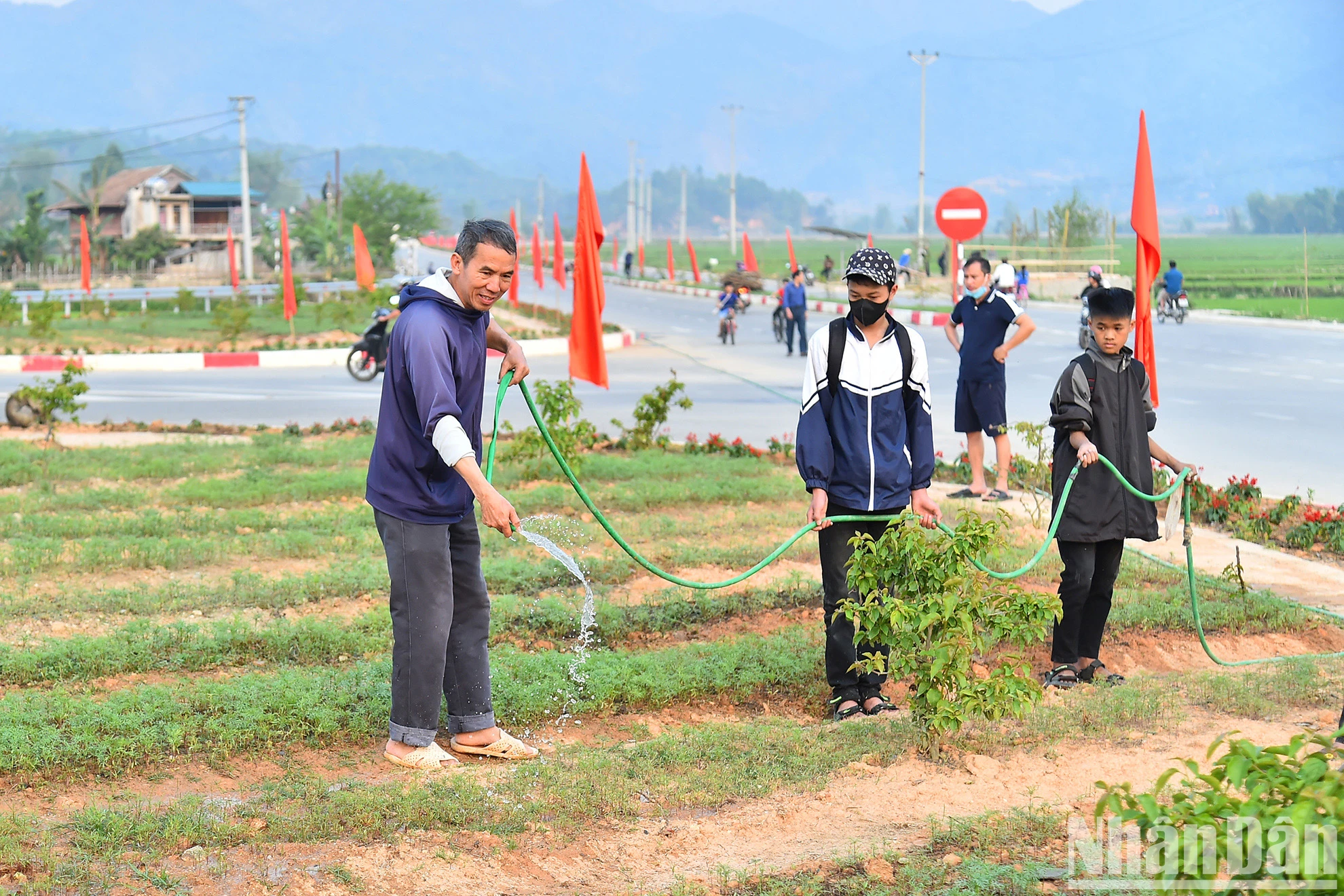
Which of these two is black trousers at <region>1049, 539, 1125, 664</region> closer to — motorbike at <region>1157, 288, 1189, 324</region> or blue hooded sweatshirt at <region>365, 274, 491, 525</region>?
blue hooded sweatshirt at <region>365, 274, 491, 525</region>

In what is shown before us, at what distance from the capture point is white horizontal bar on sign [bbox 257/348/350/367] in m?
23.1

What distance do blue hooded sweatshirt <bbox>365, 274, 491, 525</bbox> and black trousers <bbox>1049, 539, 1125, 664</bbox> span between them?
265 centimetres

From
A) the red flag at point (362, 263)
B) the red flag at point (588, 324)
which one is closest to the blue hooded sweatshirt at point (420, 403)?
the red flag at point (588, 324)

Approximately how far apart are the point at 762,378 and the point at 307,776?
16.2 meters

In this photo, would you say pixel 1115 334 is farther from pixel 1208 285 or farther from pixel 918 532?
pixel 1208 285

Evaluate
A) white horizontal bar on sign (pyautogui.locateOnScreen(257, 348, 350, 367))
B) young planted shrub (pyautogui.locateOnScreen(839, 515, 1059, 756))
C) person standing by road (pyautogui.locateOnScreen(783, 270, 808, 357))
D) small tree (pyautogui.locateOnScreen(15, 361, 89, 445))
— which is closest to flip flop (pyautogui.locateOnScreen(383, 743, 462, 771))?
young planted shrub (pyautogui.locateOnScreen(839, 515, 1059, 756))

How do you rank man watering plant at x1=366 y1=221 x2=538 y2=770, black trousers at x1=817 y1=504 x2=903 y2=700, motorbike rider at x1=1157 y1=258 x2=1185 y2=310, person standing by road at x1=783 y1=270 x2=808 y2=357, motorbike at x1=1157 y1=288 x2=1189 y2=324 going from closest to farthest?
man watering plant at x1=366 y1=221 x2=538 y2=770, black trousers at x1=817 y1=504 x2=903 y2=700, person standing by road at x1=783 y1=270 x2=808 y2=357, motorbike rider at x1=1157 y1=258 x2=1185 y2=310, motorbike at x1=1157 y1=288 x2=1189 y2=324

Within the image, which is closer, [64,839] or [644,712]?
[64,839]

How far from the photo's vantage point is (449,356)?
4.32 metres

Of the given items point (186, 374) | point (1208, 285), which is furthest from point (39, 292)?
point (1208, 285)

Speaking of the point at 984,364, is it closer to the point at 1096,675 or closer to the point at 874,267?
the point at 1096,675

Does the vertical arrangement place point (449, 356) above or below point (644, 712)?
above

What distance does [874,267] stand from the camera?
482 cm

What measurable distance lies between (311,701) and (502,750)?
32.0 inches
